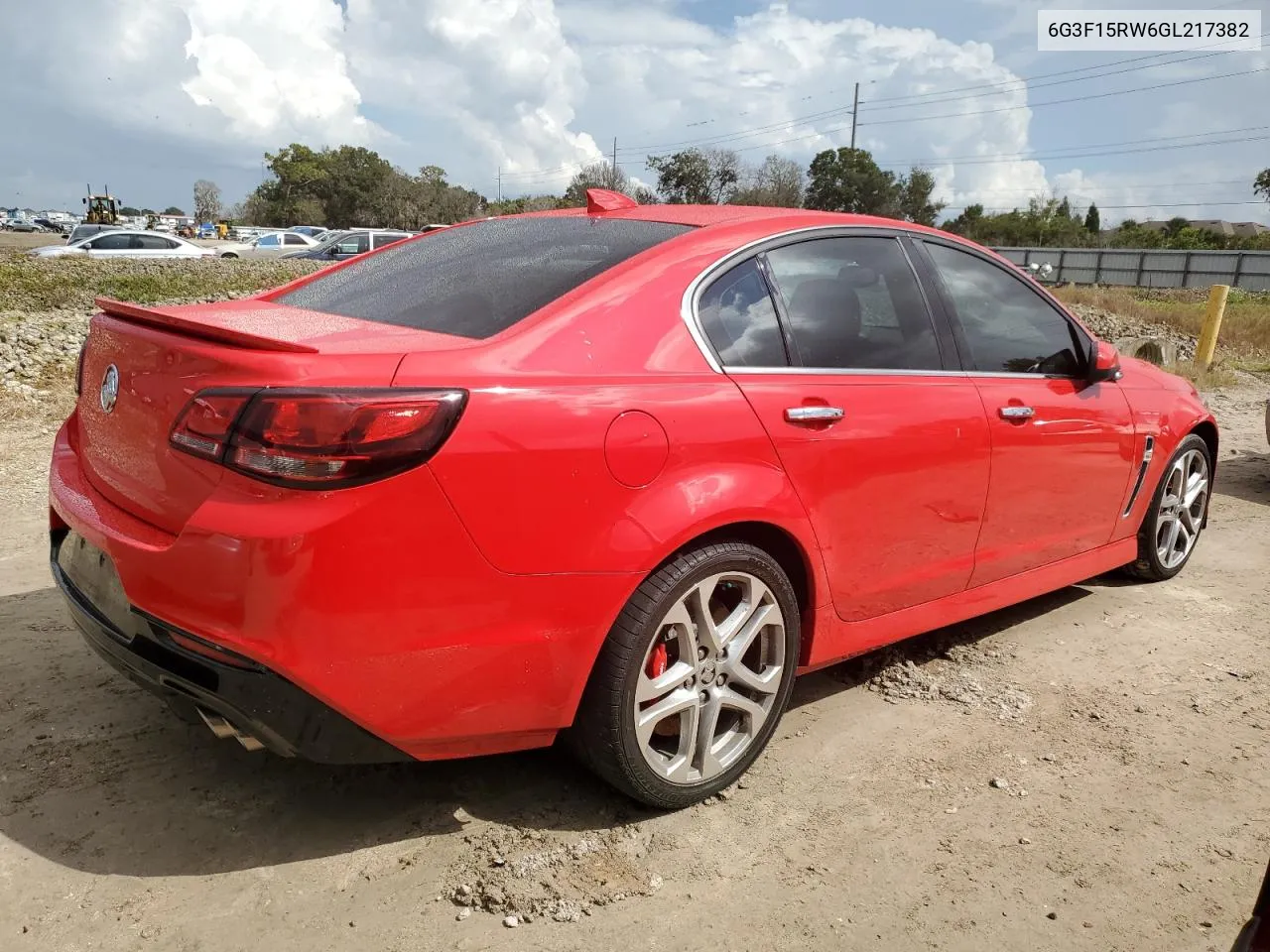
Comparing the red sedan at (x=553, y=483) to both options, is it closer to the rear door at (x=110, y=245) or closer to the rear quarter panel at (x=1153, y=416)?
the rear quarter panel at (x=1153, y=416)

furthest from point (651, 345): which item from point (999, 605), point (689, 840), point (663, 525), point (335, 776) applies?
point (999, 605)

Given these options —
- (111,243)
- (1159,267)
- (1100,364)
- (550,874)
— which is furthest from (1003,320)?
(1159,267)

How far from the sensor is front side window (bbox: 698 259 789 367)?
2.74 metres

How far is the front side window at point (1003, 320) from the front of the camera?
3547 millimetres

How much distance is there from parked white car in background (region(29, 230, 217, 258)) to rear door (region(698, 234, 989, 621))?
79.9 feet

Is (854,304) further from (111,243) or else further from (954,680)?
(111,243)

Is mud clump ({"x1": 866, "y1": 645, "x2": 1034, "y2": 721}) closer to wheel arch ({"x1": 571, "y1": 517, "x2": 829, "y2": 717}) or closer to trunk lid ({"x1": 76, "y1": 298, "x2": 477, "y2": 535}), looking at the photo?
wheel arch ({"x1": 571, "y1": 517, "x2": 829, "y2": 717})

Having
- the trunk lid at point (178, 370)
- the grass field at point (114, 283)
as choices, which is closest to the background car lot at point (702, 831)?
the trunk lid at point (178, 370)

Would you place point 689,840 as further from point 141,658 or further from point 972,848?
point 141,658

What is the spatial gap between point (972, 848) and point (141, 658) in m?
2.15

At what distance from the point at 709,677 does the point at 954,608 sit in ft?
4.06

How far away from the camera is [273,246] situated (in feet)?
113

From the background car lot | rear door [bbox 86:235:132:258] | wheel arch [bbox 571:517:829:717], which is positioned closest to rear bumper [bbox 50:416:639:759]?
wheel arch [bbox 571:517:829:717]

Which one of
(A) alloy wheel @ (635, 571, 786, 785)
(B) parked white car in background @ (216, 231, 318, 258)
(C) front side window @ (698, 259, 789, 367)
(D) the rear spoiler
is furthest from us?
(B) parked white car in background @ (216, 231, 318, 258)
